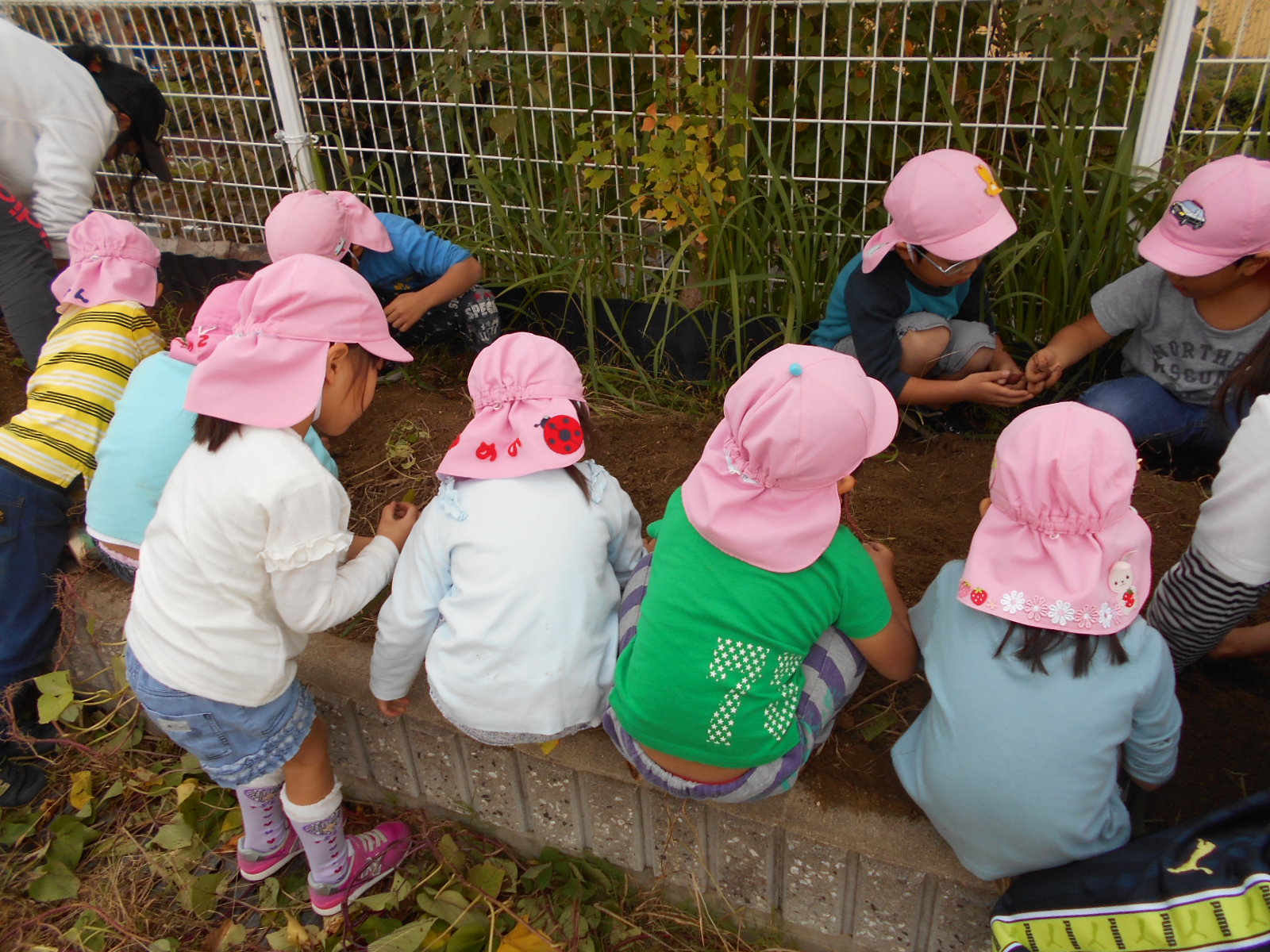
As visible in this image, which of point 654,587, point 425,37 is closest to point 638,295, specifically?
point 425,37

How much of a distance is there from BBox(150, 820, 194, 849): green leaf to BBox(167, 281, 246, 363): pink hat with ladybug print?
3.48 ft

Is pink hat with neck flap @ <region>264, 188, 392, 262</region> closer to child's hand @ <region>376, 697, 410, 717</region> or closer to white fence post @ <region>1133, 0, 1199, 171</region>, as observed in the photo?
child's hand @ <region>376, 697, 410, 717</region>

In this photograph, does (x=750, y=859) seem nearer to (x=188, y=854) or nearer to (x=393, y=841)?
(x=393, y=841)

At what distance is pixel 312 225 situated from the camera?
2.52 metres

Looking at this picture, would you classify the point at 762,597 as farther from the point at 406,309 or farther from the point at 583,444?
the point at 406,309

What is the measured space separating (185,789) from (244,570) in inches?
33.6

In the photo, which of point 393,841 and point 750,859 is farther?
point 393,841

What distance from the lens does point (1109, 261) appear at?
242cm

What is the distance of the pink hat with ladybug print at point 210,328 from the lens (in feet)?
5.58

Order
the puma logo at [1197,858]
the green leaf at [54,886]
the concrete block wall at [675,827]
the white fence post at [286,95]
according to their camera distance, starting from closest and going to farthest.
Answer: the puma logo at [1197,858]
the concrete block wall at [675,827]
the green leaf at [54,886]
the white fence post at [286,95]

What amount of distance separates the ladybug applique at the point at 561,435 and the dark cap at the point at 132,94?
2.29 metres

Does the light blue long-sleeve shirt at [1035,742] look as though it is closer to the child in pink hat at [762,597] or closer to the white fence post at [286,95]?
the child in pink hat at [762,597]

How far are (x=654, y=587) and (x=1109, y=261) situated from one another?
1.74 m

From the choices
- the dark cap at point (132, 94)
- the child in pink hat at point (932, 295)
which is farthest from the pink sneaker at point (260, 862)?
the dark cap at point (132, 94)
